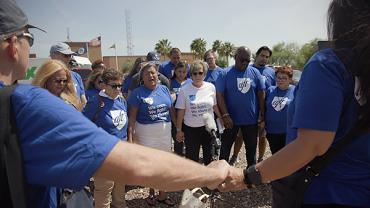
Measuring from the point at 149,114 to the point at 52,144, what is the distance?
355 cm

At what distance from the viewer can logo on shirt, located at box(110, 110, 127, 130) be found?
13.9 ft

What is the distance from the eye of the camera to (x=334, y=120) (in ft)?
5.05

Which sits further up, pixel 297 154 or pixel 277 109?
pixel 297 154

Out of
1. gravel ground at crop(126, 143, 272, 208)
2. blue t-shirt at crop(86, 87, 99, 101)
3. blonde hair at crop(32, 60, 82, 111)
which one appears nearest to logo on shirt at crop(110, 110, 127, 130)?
blonde hair at crop(32, 60, 82, 111)

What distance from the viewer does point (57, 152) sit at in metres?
1.09

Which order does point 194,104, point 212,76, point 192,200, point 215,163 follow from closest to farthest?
1. point 215,163
2. point 192,200
3. point 194,104
4. point 212,76

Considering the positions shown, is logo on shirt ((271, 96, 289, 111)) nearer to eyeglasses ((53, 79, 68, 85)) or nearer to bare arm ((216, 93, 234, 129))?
bare arm ((216, 93, 234, 129))

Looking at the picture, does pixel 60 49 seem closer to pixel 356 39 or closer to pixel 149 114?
pixel 149 114

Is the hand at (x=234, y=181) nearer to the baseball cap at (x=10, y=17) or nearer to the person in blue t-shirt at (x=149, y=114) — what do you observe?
the baseball cap at (x=10, y=17)

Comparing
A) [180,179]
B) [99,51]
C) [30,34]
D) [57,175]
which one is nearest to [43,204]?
[57,175]

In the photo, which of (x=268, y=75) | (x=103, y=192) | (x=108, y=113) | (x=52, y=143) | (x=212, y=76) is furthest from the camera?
(x=212, y=76)

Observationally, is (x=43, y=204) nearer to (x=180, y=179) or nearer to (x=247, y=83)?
(x=180, y=179)

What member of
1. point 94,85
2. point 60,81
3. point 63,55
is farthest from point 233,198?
point 63,55

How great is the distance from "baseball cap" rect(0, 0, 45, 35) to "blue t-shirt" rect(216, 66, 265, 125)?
4.59 metres
